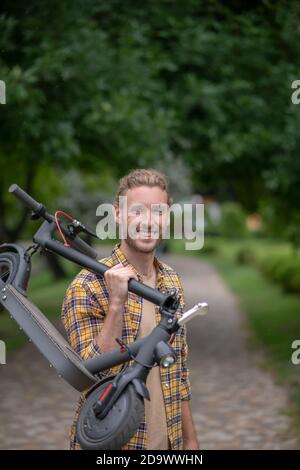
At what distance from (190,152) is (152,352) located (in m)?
9.06

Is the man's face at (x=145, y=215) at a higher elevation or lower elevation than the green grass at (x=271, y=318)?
lower

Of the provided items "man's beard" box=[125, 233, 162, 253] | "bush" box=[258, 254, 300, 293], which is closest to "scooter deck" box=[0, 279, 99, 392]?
"man's beard" box=[125, 233, 162, 253]

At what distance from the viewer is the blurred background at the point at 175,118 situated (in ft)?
25.5

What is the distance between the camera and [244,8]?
9852 mm

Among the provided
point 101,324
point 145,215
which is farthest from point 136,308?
point 145,215

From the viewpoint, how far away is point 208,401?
932 centimetres

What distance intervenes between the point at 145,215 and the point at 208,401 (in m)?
7.33

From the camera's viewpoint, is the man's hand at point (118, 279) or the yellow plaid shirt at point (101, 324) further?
the yellow plaid shirt at point (101, 324)

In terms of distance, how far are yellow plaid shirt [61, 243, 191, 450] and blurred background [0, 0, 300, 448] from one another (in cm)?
470

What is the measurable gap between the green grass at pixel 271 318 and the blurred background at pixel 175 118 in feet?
0.22

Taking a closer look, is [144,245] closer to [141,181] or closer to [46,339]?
[141,181]

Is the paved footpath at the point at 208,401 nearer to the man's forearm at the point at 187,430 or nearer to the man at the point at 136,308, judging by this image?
the man's forearm at the point at 187,430

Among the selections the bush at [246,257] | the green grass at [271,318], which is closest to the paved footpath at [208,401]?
the green grass at [271,318]

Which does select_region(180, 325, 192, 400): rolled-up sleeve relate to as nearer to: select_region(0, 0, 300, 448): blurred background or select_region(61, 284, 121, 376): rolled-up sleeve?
select_region(61, 284, 121, 376): rolled-up sleeve
